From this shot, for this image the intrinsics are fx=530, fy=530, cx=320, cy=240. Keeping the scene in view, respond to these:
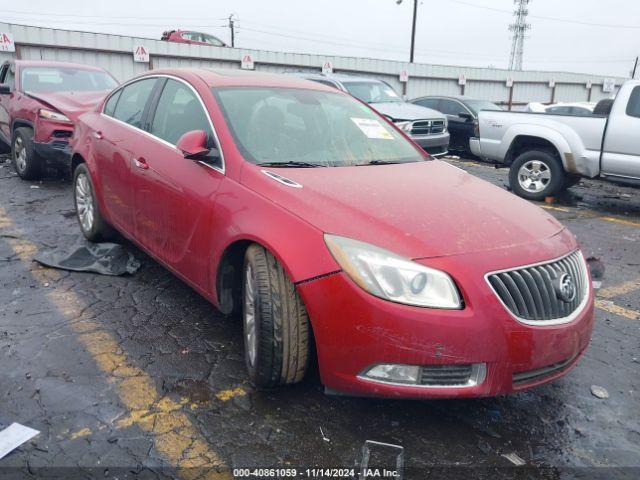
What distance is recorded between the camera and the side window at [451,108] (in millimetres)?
13156

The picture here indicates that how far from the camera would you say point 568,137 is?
7840 mm

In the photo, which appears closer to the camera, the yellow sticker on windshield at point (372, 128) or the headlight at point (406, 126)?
the yellow sticker on windshield at point (372, 128)

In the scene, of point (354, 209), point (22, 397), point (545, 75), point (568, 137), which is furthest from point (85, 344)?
point (545, 75)

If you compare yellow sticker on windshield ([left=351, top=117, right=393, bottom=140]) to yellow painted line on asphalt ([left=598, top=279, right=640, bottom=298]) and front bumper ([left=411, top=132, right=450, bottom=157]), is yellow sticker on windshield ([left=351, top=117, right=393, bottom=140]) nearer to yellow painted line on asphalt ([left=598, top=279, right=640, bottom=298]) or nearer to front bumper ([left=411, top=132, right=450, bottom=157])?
yellow painted line on asphalt ([left=598, top=279, right=640, bottom=298])

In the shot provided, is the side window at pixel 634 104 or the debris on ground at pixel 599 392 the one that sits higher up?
the side window at pixel 634 104

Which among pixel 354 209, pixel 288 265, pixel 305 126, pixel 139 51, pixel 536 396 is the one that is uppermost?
pixel 139 51

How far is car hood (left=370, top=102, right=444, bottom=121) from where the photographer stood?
1069cm

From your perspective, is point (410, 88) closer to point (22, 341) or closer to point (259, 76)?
point (259, 76)

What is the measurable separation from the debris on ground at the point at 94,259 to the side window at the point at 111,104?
47.2 inches

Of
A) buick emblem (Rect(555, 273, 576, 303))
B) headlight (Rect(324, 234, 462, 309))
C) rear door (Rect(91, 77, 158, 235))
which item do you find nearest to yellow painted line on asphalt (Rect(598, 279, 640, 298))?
buick emblem (Rect(555, 273, 576, 303))

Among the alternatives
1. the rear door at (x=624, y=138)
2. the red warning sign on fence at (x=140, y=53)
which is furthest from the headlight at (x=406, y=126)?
the red warning sign on fence at (x=140, y=53)

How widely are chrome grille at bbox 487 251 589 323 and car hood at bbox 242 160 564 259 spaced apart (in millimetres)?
158

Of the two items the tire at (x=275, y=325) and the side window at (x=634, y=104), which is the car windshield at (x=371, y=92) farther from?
the tire at (x=275, y=325)

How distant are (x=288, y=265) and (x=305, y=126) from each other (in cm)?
138
